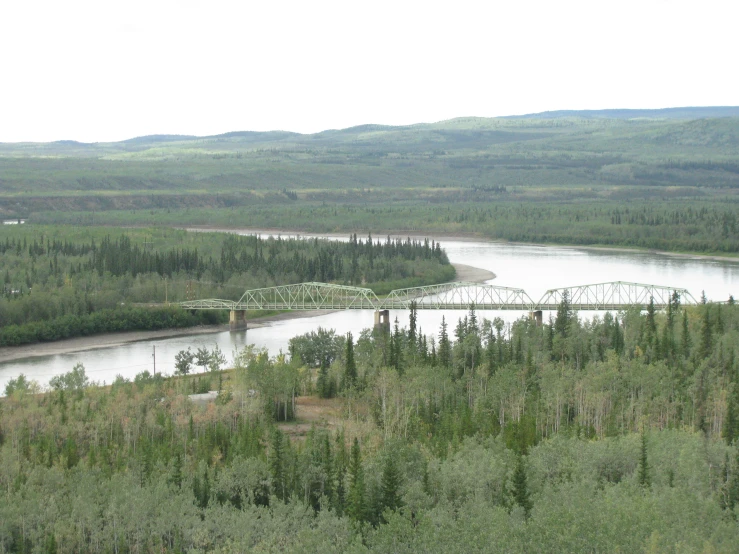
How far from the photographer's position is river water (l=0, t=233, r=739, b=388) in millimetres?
61562

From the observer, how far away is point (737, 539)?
27062 mm

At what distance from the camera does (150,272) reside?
287 ft

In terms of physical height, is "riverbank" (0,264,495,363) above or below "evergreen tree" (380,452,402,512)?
below

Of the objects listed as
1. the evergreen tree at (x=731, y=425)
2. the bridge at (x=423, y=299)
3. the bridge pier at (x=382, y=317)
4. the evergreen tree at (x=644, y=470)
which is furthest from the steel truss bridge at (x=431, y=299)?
the evergreen tree at (x=644, y=470)

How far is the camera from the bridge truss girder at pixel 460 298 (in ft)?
252

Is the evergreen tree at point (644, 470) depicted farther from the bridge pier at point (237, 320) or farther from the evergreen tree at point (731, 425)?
the bridge pier at point (237, 320)

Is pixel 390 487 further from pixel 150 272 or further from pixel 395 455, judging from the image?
pixel 150 272

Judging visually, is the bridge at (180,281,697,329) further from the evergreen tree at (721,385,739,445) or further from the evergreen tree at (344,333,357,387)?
the evergreen tree at (721,385,739,445)

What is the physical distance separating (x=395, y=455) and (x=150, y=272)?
55375 millimetres

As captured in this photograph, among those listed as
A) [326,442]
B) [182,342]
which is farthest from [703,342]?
[182,342]

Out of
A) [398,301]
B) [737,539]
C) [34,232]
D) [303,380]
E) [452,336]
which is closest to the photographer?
[737,539]

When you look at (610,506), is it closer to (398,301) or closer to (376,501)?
(376,501)

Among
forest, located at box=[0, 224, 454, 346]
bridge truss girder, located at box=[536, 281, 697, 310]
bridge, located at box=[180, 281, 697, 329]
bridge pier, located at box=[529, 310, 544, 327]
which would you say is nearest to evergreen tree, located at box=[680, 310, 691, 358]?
bridge truss girder, located at box=[536, 281, 697, 310]

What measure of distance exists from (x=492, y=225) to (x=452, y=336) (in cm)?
7746
